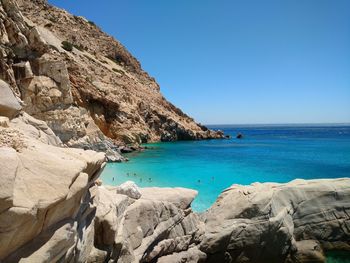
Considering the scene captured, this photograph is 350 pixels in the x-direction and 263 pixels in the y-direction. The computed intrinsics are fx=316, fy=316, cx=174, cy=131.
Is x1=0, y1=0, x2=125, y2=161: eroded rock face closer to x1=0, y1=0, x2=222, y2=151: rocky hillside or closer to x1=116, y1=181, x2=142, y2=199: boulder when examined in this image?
x1=0, y1=0, x2=222, y2=151: rocky hillside

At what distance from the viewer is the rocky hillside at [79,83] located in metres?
32.9

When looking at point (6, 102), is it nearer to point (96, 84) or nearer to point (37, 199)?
point (37, 199)

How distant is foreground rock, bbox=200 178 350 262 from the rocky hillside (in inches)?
403

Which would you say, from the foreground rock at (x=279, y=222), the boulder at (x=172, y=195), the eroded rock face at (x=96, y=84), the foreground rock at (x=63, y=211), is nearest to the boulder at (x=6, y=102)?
the foreground rock at (x=63, y=211)

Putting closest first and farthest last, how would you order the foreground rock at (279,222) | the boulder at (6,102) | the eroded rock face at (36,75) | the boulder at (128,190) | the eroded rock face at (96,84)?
the boulder at (6,102)
the boulder at (128,190)
the foreground rock at (279,222)
the eroded rock face at (36,75)
the eroded rock face at (96,84)

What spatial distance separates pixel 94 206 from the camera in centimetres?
888

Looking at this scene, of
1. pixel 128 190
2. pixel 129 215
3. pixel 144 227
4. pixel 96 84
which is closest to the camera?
pixel 129 215

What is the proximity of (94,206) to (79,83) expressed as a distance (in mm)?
50250

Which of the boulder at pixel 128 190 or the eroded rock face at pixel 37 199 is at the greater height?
the eroded rock face at pixel 37 199

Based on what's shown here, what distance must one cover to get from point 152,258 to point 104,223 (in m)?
3.38

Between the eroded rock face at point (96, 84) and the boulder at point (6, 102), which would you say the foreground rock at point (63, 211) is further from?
the eroded rock face at point (96, 84)

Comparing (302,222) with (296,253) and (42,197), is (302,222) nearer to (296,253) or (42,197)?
(296,253)

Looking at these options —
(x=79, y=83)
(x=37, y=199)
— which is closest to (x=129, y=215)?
(x=37, y=199)

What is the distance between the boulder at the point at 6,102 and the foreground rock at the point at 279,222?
9.85 metres
